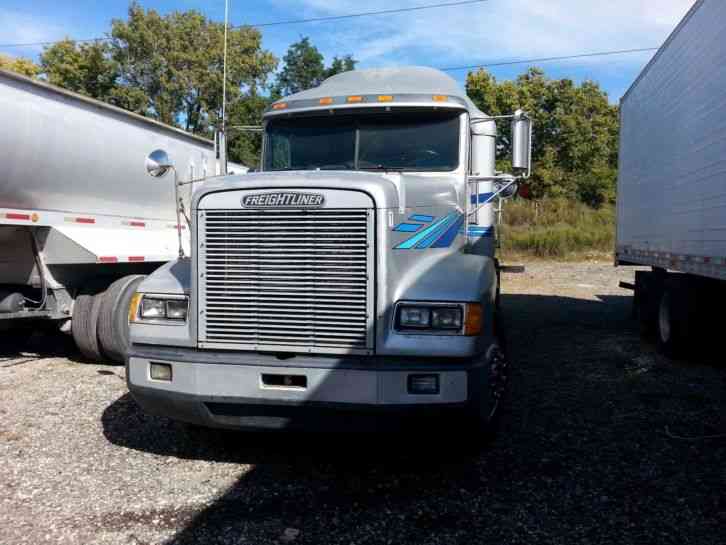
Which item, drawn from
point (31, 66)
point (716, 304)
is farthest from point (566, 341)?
point (31, 66)

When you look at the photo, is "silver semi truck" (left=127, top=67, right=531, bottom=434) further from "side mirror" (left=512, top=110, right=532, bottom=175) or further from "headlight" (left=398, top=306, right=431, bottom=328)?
"side mirror" (left=512, top=110, right=532, bottom=175)

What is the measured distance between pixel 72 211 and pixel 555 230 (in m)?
24.3

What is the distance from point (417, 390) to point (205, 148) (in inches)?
279

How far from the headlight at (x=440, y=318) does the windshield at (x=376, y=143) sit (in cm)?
182

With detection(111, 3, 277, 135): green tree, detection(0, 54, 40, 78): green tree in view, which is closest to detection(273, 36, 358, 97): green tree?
detection(111, 3, 277, 135): green tree

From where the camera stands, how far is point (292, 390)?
4.10 metres

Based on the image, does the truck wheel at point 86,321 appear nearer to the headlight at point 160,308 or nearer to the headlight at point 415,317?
the headlight at point 160,308

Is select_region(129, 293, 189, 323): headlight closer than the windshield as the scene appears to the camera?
Yes

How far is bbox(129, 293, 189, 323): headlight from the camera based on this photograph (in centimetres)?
445

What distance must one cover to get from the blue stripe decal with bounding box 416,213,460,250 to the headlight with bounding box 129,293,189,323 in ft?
5.33

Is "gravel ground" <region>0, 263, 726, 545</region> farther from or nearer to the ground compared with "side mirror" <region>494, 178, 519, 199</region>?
nearer to the ground

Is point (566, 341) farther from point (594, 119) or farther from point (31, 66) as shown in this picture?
point (31, 66)

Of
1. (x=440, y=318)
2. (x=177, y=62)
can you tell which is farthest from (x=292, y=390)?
(x=177, y=62)

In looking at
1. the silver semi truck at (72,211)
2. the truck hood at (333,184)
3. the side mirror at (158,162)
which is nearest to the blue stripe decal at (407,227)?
the truck hood at (333,184)
